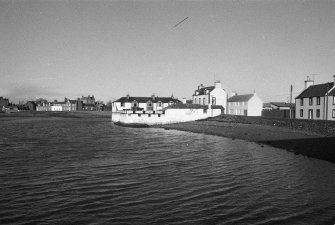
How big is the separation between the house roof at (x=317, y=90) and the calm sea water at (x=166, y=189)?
123 feet

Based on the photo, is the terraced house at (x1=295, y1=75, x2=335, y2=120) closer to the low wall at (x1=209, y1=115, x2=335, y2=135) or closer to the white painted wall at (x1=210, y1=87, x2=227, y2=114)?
the low wall at (x1=209, y1=115, x2=335, y2=135)

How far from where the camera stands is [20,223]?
10.3 metres

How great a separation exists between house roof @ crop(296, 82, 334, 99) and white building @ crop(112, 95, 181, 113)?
55.9m

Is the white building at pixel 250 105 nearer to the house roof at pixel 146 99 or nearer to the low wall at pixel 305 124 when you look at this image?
the low wall at pixel 305 124

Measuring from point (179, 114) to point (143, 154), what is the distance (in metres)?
45.4

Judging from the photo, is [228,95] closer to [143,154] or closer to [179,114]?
[179,114]

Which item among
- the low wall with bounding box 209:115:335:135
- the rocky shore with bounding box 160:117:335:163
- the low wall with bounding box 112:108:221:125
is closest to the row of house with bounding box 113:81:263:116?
the low wall with bounding box 112:108:221:125

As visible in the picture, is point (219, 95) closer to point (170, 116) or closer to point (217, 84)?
point (217, 84)

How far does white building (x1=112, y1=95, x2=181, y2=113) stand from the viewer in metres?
109

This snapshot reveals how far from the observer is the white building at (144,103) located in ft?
358

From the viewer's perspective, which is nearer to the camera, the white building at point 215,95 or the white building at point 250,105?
the white building at point 250,105

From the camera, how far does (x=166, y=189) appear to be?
14.6 meters

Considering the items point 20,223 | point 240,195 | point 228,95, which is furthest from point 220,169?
point 228,95

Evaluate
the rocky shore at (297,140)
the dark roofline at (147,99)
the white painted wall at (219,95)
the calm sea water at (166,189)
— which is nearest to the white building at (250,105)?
the white painted wall at (219,95)
